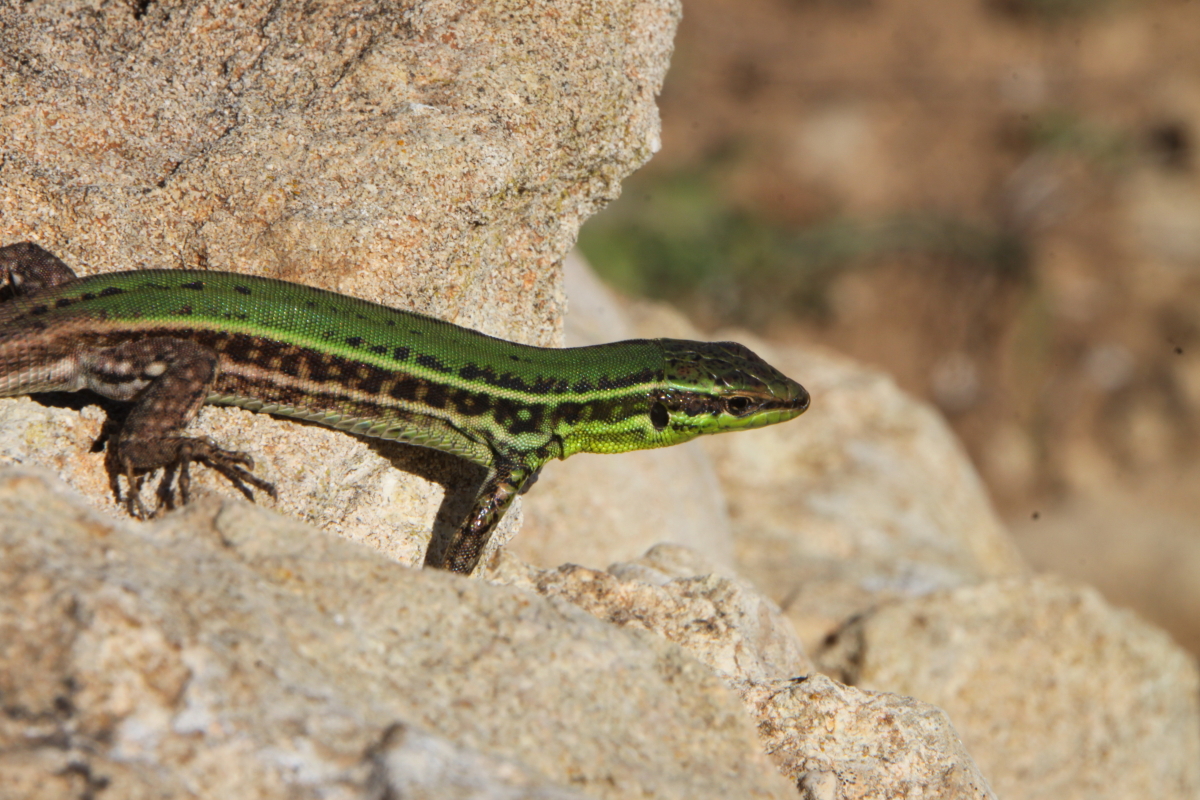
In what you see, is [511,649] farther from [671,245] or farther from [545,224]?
[671,245]

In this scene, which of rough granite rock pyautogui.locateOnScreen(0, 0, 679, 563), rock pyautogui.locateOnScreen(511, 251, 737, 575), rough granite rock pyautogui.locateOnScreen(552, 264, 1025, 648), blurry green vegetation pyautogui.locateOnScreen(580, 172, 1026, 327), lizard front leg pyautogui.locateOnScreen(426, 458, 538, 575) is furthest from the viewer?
blurry green vegetation pyautogui.locateOnScreen(580, 172, 1026, 327)

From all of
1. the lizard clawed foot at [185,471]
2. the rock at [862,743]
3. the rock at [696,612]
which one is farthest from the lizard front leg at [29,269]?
the rock at [862,743]

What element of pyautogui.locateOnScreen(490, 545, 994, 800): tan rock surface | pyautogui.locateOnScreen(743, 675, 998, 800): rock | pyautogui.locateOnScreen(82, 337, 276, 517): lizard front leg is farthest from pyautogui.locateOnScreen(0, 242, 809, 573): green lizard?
pyautogui.locateOnScreen(743, 675, 998, 800): rock

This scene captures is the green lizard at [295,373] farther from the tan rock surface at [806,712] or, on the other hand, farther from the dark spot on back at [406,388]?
the tan rock surface at [806,712]

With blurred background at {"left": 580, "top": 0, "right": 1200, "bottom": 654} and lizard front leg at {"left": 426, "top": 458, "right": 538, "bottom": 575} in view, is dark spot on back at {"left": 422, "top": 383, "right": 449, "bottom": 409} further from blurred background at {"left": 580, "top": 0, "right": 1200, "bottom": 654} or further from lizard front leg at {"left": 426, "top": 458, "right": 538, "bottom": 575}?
blurred background at {"left": 580, "top": 0, "right": 1200, "bottom": 654}

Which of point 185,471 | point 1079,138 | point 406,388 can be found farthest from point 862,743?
point 1079,138

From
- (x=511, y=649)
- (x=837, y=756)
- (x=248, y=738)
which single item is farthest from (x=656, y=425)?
(x=248, y=738)
